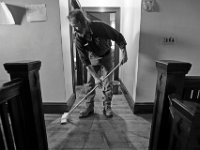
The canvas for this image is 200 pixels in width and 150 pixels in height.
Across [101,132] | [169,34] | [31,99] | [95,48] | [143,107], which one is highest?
[169,34]

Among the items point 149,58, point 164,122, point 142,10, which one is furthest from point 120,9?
point 164,122

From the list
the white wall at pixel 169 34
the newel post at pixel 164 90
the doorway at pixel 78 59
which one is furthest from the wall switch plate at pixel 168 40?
the doorway at pixel 78 59

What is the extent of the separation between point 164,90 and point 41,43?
1.63 m

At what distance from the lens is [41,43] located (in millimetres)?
1893

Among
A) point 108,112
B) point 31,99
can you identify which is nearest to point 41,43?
point 31,99

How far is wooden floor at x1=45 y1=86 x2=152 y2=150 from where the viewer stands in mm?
1467

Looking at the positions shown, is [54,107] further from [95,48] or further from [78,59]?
[78,59]

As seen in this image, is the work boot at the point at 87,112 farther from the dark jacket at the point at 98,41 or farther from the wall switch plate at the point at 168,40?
the wall switch plate at the point at 168,40

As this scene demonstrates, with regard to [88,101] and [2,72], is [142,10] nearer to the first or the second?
[88,101]

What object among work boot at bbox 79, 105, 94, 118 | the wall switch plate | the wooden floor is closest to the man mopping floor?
work boot at bbox 79, 105, 94, 118

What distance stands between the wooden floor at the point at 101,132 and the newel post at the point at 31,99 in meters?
0.42

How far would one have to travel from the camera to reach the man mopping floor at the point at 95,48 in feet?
5.31

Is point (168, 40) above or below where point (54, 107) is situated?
above

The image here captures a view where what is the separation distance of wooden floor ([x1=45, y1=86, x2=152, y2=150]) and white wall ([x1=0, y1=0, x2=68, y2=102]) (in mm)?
571
